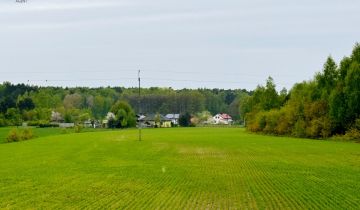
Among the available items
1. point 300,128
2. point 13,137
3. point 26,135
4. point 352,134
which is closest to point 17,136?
point 13,137

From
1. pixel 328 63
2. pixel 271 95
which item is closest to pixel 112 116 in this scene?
pixel 271 95

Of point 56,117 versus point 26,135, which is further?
point 56,117

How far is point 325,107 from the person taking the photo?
8175 centimetres

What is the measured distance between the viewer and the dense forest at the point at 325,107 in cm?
7281

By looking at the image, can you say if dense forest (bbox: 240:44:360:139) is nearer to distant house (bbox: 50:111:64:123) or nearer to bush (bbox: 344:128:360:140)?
bush (bbox: 344:128:360:140)

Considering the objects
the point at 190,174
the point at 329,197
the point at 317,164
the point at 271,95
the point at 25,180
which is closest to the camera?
the point at 329,197

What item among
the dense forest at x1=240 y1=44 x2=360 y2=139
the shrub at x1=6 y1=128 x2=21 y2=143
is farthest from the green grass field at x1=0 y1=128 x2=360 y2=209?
the shrub at x1=6 y1=128 x2=21 y2=143

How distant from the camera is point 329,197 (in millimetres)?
22172

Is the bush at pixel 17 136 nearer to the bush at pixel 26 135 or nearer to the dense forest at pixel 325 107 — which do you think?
the bush at pixel 26 135

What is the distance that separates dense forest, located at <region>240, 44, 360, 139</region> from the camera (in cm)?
7281

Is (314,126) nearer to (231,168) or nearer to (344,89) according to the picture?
(344,89)

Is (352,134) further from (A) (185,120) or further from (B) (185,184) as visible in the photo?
(A) (185,120)

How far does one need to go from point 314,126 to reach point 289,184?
188 ft

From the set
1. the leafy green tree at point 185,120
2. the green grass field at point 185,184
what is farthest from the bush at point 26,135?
the leafy green tree at point 185,120
